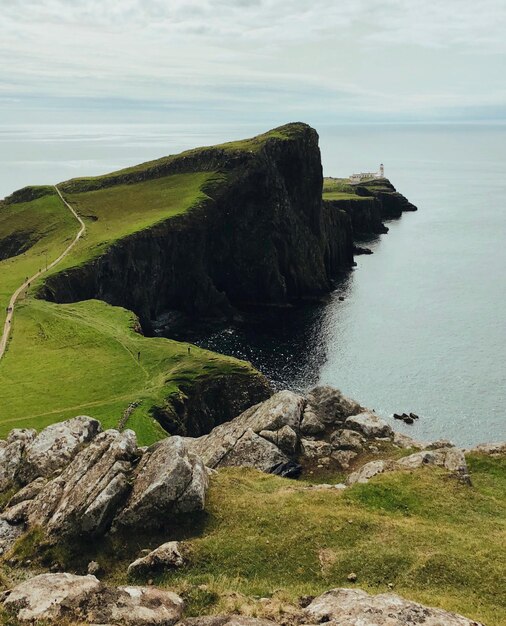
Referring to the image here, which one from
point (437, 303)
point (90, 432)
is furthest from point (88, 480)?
point (437, 303)

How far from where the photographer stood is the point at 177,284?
139750mm

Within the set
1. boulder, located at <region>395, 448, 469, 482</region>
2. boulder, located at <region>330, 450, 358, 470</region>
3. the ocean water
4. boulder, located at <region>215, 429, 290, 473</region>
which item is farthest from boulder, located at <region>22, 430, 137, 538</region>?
the ocean water

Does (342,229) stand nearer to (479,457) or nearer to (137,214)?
(137,214)

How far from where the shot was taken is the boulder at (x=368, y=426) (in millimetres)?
48656

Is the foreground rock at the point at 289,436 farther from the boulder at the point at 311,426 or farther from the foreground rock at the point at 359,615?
the foreground rock at the point at 359,615

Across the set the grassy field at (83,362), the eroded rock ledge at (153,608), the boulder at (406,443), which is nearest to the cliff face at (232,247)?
the grassy field at (83,362)

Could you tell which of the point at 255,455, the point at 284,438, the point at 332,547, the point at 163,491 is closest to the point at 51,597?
the point at 163,491

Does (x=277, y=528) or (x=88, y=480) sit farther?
(x=88, y=480)

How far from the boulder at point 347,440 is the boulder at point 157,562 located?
2281cm

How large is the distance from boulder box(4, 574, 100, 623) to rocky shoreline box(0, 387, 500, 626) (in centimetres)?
4

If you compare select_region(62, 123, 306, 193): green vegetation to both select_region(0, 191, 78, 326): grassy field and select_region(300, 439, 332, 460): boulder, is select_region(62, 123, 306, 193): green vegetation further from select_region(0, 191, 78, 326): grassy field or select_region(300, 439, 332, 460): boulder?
select_region(300, 439, 332, 460): boulder

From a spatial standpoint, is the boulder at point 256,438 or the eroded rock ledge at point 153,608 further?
the boulder at point 256,438

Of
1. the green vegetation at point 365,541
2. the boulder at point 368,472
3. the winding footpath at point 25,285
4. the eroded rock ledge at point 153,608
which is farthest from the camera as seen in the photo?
the winding footpath at point 25,285

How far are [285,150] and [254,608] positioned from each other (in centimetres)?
15841
